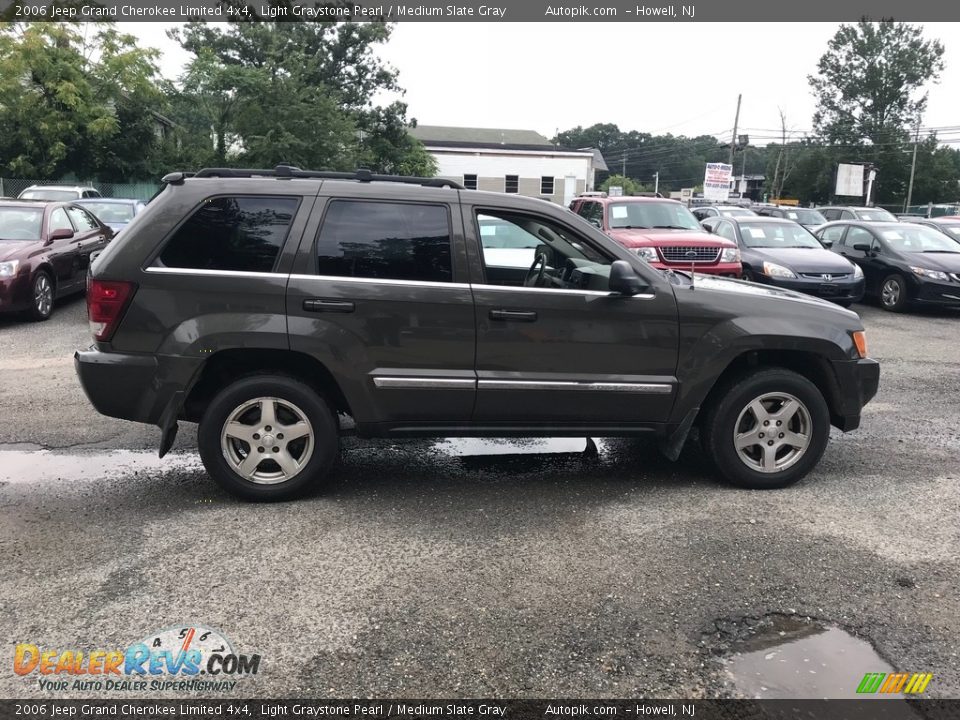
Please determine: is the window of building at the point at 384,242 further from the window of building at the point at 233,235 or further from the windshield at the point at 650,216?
the windshield at the point at 650,216

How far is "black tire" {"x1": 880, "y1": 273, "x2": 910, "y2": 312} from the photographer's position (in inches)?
478

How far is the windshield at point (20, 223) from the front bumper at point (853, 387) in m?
10.1

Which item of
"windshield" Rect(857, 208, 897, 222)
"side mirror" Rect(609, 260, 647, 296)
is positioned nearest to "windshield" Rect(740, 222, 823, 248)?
"side mirror" Rect(609, 260, 647, 296)

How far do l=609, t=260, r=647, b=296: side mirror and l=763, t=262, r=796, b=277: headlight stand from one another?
791 cm

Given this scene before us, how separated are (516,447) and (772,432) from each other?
71.3 inches

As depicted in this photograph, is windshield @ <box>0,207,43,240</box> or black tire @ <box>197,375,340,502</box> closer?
black tire @ <box>197,375,340,502</box>

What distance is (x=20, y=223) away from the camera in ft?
33.6

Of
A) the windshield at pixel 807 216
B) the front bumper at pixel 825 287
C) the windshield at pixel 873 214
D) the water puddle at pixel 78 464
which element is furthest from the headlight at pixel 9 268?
the windshield at pixel 873 214

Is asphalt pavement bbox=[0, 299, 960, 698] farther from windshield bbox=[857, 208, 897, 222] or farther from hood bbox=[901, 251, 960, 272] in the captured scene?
windshield bbox=[857, 208, 897, 222]

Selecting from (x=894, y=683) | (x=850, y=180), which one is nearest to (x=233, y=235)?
(x=894, y=683)

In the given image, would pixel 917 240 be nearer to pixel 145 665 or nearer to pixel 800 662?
pixel 800 662

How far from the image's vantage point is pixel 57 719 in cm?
255

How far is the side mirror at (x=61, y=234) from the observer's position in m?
10.3

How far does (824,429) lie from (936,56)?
81319mm
